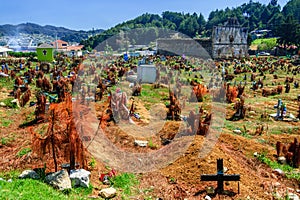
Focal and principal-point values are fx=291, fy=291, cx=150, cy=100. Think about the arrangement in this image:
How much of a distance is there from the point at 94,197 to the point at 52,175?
96 centimetres

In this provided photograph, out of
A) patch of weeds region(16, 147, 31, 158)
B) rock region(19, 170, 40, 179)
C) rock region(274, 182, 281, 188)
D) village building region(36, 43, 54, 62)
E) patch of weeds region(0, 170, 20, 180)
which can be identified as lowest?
rock region(274, 182, 281, 188)

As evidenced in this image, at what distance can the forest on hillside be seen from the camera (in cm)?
5354

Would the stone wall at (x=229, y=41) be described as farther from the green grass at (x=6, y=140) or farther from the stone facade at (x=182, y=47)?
the green grass at (x=6, y=140)

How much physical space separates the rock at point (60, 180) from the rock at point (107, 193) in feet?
2.10

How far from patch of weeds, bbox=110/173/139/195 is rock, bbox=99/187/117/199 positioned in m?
0.30

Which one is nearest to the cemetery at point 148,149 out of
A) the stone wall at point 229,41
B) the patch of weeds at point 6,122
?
the patch of weeds at point 6,122

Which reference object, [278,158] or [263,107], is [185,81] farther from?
[278,158]

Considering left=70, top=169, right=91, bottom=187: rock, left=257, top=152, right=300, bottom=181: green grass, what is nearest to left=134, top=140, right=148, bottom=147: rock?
left=70, top=169, right=91, bottom=187: rock

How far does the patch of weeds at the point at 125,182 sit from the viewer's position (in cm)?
618

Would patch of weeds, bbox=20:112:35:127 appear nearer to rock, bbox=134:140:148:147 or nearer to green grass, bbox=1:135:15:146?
green grass, bbox=1:135:15:146

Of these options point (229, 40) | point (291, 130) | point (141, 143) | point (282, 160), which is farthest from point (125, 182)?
point (229, 40)

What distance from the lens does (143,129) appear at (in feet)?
32.7

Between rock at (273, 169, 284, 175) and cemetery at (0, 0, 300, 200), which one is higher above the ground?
cemetery at (0, 0, 300, 200)

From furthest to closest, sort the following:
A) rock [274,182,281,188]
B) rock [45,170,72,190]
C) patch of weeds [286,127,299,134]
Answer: patch of weeds [286,127,299,134]
rock [274,182,281,188]
rock [45,170,72,190]
